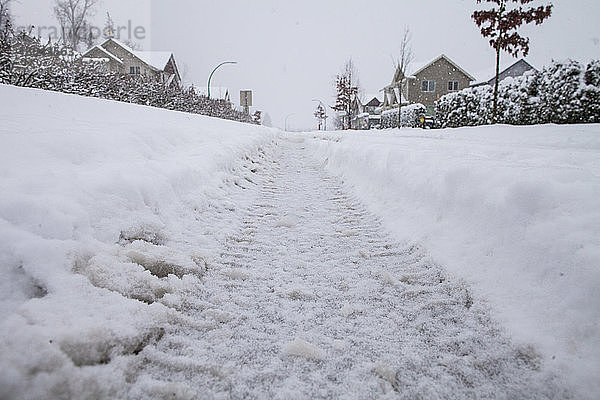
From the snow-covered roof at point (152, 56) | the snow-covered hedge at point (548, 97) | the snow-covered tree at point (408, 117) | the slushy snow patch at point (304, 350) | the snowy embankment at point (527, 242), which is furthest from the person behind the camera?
the snow-covered roof at point (152, 56)

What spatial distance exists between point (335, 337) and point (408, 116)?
26225mm

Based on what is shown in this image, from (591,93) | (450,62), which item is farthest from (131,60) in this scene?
(591,93)

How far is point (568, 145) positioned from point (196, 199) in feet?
22.8

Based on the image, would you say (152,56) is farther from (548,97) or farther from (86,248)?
(86,248)

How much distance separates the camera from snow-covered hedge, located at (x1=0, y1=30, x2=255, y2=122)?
9.55 metres

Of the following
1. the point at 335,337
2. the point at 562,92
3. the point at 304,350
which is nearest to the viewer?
the point at 304,350

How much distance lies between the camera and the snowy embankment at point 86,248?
3.74 ft

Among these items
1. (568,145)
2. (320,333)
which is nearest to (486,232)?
(320,333)

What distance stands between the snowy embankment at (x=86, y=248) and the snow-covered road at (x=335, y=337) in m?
0.16

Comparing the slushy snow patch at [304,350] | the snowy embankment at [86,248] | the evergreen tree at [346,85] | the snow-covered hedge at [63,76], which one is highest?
the evergreen tree at [346,85]

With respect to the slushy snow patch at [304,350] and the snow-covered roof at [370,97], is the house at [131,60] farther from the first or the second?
the slushy snow patch at [304,350]

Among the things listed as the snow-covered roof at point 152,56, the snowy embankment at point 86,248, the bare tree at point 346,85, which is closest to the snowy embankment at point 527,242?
the snowy embankment at point 86,248

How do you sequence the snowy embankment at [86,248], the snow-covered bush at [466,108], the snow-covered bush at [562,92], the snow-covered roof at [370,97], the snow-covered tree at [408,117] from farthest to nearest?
the snow-covered roof at [370,97]
the snow-covered tree at [408,117]
the snow-covered bush at [466,108]
the snow-covered bush at [562,92]
the snowy embankment at [86,248]

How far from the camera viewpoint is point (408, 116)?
83.9ft
